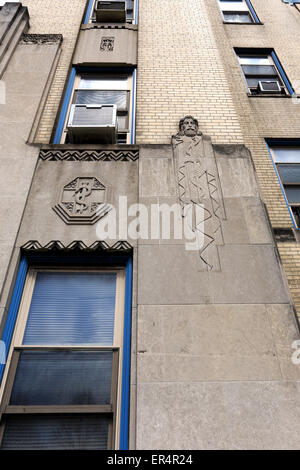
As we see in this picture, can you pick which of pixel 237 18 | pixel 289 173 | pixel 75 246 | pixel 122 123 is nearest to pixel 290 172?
pixel 289 173

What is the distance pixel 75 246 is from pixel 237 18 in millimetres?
12709

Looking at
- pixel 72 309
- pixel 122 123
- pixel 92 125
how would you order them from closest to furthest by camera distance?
Result: pixel 72 309, pixel 92 125, pixel 122 123

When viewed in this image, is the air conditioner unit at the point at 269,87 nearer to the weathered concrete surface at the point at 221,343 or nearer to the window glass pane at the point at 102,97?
the window glass pane at the point at 102,97

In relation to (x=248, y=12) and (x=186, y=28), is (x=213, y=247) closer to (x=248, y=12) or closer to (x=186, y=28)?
(x=186, y=28)

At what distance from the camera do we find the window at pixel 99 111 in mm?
6012

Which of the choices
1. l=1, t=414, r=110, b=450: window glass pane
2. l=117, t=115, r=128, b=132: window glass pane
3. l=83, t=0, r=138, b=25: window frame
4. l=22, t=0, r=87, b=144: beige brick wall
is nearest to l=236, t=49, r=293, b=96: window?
l=83, t=0, r=138, b=25: window frame

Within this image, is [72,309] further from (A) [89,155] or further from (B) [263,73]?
(B) [263,73]

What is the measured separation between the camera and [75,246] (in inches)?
182

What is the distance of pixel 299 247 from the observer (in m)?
5.75

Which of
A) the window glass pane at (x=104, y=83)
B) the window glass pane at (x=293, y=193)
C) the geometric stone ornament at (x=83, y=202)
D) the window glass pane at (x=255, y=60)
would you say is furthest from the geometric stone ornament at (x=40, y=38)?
the window glass pane at (x=293, y=193)

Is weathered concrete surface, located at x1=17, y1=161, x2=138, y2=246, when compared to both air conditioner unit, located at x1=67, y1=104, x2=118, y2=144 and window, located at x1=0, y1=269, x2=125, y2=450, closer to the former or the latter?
window, located at x1=0, y1=269, x2=125, y2=450

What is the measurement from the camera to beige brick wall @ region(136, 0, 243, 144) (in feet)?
21.4

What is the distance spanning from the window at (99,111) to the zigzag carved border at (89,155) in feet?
1.62

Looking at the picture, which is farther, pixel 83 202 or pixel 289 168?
pixel 289 168
